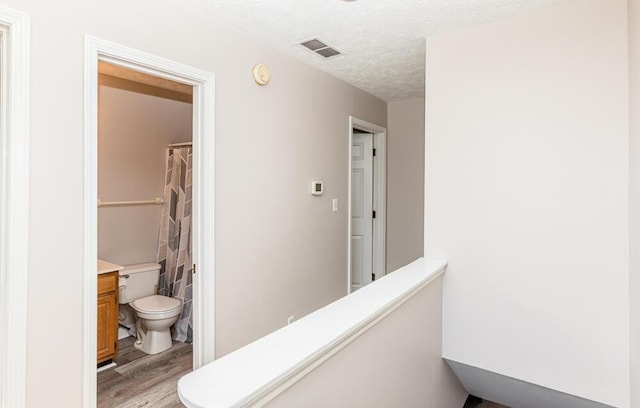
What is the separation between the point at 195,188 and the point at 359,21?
4.62ft

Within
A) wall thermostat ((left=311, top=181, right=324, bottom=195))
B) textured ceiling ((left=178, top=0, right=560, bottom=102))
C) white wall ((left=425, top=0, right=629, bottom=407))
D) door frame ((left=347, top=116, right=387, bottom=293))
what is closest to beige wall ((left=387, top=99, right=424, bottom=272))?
door frame ((left=347, top=116, right=387, bottom=293))

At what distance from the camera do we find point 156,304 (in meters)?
3.15

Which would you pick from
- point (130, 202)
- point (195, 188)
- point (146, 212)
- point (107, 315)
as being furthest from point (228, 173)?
point (146, 212)

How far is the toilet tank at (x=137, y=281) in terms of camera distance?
328cm

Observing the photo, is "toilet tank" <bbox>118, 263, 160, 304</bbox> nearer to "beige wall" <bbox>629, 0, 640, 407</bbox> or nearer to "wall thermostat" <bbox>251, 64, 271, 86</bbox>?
"wall thermostat" <bbox>251, 64, 271, 86</bbox>

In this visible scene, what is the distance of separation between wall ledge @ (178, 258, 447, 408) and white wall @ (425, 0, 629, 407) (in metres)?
0.88

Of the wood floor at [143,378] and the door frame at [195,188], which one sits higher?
the door frame at [195,188]

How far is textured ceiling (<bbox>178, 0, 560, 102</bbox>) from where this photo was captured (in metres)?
1.95

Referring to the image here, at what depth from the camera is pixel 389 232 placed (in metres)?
4.37

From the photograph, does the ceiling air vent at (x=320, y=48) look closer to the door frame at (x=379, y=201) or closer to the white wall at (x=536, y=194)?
the white wall at (x=536, y=194)

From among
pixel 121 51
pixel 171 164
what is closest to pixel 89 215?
pixel 121 51

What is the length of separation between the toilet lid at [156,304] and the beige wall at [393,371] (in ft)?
6.89

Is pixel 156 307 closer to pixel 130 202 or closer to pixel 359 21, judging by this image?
pixel 130 202

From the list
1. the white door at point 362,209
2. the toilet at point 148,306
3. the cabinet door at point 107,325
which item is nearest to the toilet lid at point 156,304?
the toilet at point 148,306
